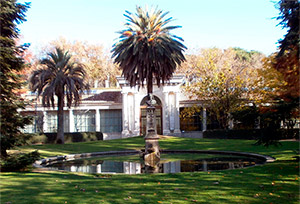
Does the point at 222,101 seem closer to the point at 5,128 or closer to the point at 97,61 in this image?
the point at 5,128

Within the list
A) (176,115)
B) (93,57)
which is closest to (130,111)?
(176,115)

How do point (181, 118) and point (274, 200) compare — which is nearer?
point (274, 200)

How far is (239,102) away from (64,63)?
1782 cm

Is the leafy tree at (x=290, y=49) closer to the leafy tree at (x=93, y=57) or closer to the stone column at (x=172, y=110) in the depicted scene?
the stone column at (x=172, y=110)

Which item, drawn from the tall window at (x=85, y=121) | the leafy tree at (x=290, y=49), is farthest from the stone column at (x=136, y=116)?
the leafy tree at (x=290, y=49)

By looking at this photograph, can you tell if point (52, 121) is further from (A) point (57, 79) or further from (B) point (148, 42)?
(B) point (148, 42)

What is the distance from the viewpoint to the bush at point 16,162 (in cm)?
1155

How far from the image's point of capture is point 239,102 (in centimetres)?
3438

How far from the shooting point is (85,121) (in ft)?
142

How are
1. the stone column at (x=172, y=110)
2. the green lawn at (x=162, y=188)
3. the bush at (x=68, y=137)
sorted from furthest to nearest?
1. the stone column at (x=172, y=110)
2. the bush at (x=68, y=137)
3. the green lawn at (x=162, y=188)

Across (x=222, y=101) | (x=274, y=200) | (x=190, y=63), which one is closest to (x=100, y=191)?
(x=274, y=200)

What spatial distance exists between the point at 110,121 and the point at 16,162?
31.8 m

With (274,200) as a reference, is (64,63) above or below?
above

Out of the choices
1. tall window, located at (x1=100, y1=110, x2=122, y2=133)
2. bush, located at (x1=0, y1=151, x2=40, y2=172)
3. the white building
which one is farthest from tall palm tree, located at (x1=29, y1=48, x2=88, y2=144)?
bush, located at (x1=0, y1=151, x2=40, y2=172)
